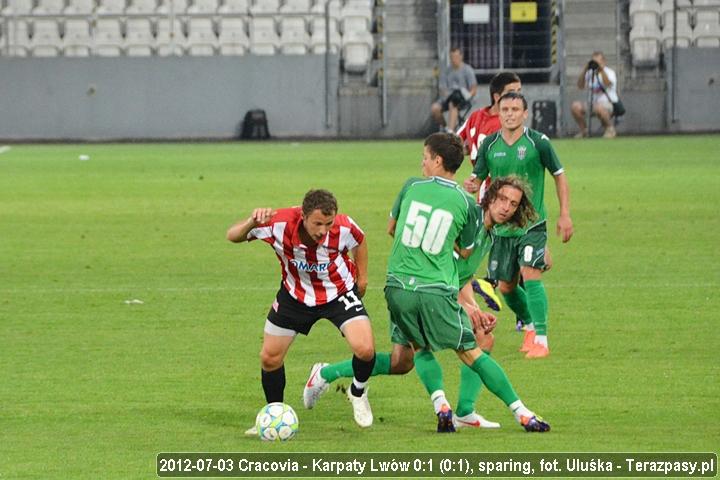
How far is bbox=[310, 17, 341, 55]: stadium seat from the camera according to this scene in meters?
39.0

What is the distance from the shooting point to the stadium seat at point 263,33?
129ft

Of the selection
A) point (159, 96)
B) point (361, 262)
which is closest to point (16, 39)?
point (159, 96)

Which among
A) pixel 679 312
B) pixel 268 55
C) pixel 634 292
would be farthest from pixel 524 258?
pixel 268 55

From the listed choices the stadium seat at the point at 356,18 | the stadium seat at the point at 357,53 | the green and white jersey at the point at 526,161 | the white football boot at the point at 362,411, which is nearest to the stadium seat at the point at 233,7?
the stadium seat at the point at 356,18

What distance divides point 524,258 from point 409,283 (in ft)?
8.85

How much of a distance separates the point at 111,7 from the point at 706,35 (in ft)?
50.0

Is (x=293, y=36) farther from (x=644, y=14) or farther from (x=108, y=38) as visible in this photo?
(x=644, y=14)

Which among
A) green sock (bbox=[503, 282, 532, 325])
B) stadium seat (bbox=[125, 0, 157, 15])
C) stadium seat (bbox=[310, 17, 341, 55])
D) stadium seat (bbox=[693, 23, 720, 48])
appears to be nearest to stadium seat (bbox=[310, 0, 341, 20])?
stadium seat (bbox=[310, 17, 341, 55])

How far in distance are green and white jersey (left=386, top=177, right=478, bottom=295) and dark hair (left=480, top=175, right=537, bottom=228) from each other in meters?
0.51

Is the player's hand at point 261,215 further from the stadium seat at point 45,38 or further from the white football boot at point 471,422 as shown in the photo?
the stadium seat at point 45,38

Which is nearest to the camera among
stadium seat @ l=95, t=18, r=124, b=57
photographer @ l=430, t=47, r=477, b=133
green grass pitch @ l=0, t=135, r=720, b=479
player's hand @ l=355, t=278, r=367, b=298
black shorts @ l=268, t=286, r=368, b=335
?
green grass pitch @ l=0, t=135, r=720, b=479

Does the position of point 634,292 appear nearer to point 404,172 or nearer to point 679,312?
point 679,312

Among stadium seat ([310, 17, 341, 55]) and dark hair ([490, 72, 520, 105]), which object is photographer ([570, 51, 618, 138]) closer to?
stadium seat ([310, 17, 341, 55])

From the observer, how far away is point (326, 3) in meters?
39.1
